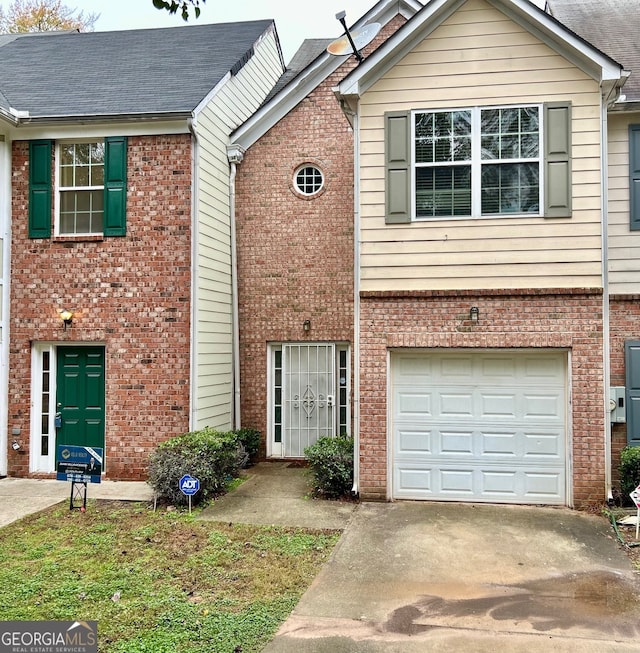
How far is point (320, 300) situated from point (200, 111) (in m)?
3.68

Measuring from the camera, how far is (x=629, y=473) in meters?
7.39

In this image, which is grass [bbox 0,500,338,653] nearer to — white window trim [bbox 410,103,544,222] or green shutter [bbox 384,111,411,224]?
green shutter [bbox 384,111,411,224]

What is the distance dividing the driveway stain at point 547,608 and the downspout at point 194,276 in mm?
4974

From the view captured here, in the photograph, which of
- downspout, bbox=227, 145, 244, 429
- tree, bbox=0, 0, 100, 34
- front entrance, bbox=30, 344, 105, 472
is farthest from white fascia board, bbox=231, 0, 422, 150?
tree, bbox=0, 0, 100, 34

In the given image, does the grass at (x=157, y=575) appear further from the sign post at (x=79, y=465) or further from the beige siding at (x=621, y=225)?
the beige siding at (x=621, y=225)

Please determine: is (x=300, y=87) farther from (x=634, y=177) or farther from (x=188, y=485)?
(x=188, y=485)

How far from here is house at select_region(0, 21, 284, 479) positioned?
355 inches

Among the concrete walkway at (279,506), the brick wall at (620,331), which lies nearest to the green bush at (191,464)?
the concrete walkway at (279,506)

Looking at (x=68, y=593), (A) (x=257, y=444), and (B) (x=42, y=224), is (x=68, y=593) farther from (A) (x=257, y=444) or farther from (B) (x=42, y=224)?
(B) (x=42, y=224)

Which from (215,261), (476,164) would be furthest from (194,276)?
(476,164)

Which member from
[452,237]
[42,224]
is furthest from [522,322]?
[42,224]

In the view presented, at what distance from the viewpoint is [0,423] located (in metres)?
9.20

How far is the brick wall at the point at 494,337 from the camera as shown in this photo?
7.41 metres

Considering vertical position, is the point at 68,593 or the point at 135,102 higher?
the point at 135,102
